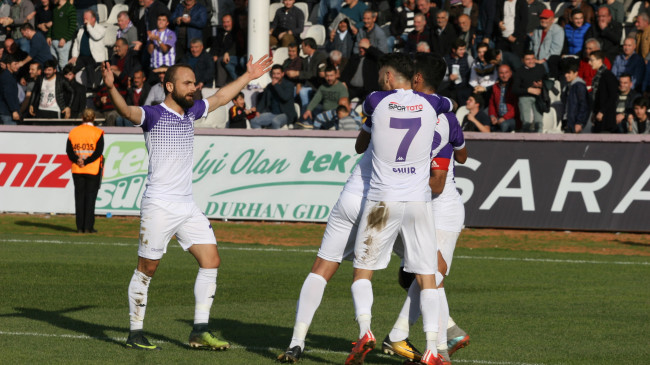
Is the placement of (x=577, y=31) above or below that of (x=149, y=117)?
below

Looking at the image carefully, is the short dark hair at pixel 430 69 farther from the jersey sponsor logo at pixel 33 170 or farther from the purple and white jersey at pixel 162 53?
the purple and white jersey at pixel 162 53

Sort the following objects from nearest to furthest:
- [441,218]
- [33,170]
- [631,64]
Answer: [441,218]
[631,64]
[33,170]

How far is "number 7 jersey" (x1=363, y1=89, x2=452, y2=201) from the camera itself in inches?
299

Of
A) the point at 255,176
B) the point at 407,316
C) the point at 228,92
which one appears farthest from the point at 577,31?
the point at 407,316

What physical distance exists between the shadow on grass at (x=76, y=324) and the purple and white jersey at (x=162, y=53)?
15284mm

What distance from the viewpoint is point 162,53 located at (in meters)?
26.0

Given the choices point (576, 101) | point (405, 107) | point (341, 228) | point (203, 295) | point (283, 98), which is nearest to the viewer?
point (405, 107)

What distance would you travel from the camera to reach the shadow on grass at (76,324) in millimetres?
9172

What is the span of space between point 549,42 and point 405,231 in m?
16.6

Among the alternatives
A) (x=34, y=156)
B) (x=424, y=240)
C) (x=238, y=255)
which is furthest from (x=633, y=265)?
(x=34, y=156)

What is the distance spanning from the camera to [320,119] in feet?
74.5

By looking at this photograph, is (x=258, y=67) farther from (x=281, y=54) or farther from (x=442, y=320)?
(x=281, y=54)

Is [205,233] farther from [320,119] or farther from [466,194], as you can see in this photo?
[320,119]

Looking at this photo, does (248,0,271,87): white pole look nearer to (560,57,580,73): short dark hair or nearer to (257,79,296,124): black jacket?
(257,79,296,124): black jacket
